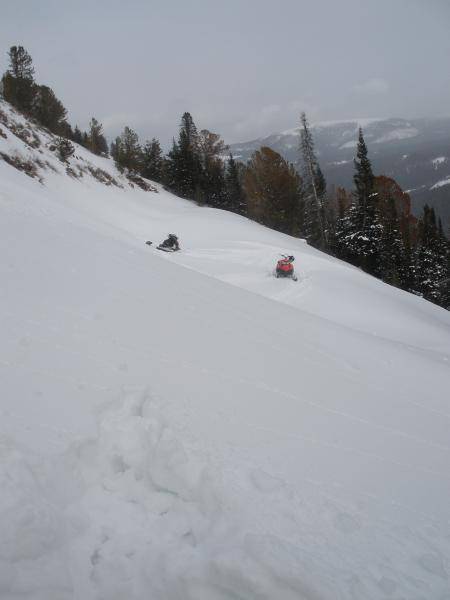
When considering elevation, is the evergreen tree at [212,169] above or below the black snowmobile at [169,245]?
above

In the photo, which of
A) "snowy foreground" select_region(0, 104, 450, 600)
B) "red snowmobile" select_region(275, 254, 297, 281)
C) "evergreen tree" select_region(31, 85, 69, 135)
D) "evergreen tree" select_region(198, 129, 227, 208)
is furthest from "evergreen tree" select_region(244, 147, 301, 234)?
"snowy foreground" select_region(0, 104, 450, 600)

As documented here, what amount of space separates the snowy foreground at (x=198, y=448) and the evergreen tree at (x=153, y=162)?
133 ft

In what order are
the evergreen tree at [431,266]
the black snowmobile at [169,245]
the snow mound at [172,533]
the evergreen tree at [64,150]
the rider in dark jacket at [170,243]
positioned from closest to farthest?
1. the snow mound at [172,533]
2. the black snowmobile at [169,245]
3. the rider in dark jacket at [170,243]
4. the evergreen tree at [64,150]
5. the evergreen tree at [431,266]

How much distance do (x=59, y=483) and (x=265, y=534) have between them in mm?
1615

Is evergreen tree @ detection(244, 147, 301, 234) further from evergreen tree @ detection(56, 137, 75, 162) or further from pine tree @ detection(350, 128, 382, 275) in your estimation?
evergreen tree @ detection(56, 137, 75, 162)

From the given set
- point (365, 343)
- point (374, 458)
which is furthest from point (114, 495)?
point (365, 343)

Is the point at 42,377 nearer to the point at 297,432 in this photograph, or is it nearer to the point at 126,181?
the point at 297,432

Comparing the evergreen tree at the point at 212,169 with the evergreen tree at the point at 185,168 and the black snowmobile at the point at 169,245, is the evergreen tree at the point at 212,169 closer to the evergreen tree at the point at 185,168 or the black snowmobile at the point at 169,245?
the evergreen tree at the point at 185,168

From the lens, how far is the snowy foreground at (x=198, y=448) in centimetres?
231

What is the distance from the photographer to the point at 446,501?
3562 mm

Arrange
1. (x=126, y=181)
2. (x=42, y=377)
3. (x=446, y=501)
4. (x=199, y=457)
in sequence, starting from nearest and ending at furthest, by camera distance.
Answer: (x=199, y=457) → (x=446, y=501) → (x=42, y=377) → (x=126, y=181)

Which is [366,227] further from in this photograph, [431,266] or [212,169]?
[212,169]

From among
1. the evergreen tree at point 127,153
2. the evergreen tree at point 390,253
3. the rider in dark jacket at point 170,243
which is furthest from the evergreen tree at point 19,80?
the evergreen tree at point 390,253

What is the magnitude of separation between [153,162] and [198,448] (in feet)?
156
